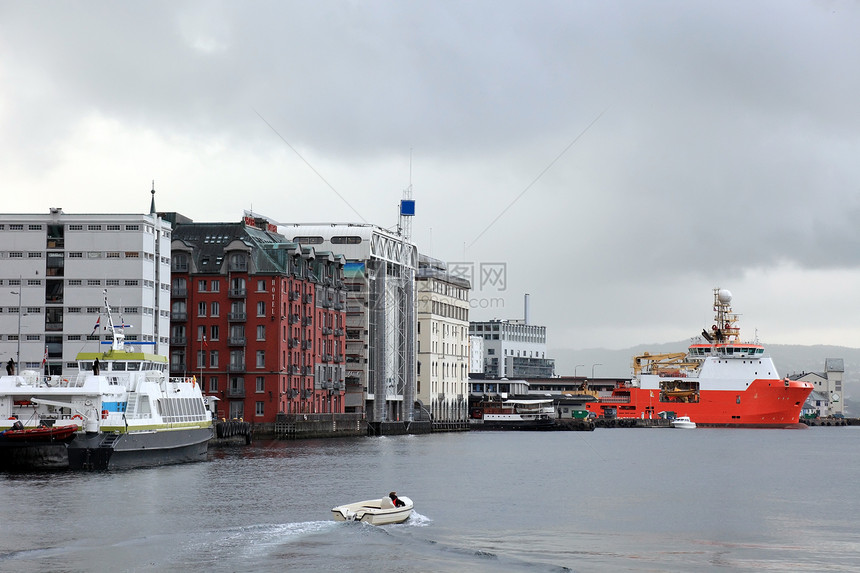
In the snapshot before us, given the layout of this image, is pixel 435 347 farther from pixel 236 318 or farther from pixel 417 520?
pixel 417 520

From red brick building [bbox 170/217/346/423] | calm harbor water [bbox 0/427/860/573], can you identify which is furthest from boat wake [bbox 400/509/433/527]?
red brick building [bbox 170/217/346/423]

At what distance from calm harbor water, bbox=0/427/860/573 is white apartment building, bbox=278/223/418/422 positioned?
66.2 metres

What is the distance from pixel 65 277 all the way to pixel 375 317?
54.7 m

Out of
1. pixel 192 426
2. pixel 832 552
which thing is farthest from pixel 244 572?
pixel 192 426

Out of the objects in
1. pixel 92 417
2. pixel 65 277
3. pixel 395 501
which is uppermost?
pixel 65 277

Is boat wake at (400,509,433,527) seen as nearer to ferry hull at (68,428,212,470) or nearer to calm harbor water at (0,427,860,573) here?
calm harbor water at (0,427,860,573)

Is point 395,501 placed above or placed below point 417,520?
above

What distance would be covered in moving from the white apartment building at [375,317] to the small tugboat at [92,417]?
82.2 metres

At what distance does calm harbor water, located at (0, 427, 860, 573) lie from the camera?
145ft

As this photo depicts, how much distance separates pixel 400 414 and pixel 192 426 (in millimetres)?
91211

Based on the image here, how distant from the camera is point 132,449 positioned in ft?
248

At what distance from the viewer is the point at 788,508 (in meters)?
65.7

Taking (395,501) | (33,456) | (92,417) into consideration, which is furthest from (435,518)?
(33,456)

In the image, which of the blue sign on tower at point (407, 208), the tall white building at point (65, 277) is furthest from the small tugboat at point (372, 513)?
the blue sign on tower at point (407, 208)
